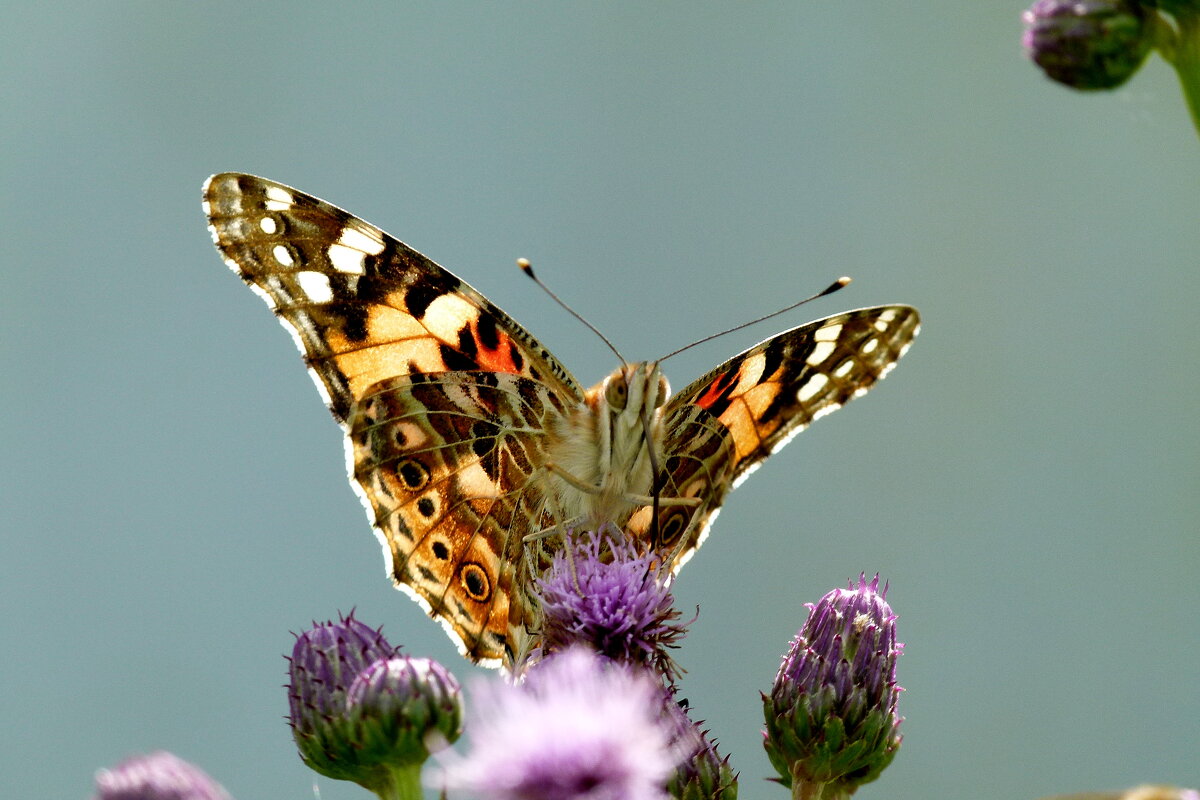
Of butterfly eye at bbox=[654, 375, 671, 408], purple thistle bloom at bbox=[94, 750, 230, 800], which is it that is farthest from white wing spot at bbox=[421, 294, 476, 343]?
purple thistle bloom at bbox=[94, 750, 230, 800]

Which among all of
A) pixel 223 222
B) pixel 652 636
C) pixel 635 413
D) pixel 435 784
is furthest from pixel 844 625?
pixel 223 222

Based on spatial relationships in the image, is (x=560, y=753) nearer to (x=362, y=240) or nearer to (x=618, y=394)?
(x=618, y=394)

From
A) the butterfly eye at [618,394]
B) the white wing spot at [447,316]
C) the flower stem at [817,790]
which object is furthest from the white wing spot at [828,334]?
the flower stem at [817,790]

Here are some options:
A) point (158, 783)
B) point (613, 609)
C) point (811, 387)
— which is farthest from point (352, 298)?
point (158, 783)

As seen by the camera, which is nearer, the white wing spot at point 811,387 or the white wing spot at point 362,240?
the white wing spot at point 362,240

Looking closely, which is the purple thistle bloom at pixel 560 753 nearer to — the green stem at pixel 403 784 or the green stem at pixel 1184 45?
the green stem at pixel 403 784

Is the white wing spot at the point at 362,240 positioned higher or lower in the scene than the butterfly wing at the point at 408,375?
higher

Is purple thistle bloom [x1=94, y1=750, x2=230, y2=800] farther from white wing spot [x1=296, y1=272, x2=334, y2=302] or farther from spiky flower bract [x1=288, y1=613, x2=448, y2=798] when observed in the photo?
white wing spot [x1=296, y1=272, x2=334, y2=302]
